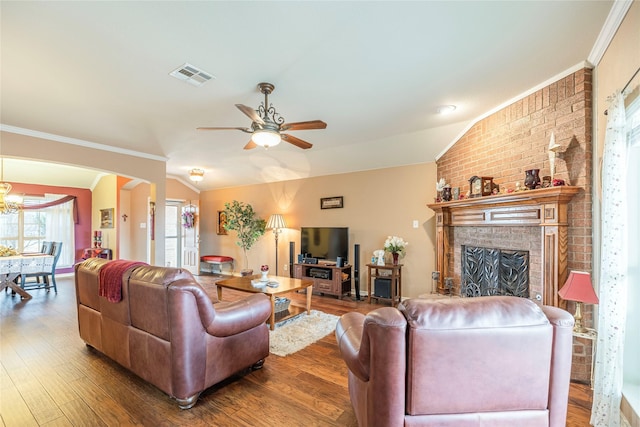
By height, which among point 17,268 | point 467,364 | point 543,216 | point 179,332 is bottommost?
point 17,268

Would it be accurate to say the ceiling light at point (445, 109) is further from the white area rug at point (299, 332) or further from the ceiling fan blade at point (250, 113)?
the white area rug at point (299, 332)

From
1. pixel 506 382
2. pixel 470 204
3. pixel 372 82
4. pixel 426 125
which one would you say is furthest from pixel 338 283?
pixel 506 382

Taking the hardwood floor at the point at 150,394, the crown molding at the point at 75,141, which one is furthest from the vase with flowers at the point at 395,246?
the crown molding at the point at 75,141

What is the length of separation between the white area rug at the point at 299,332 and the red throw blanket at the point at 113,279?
1.53 meters

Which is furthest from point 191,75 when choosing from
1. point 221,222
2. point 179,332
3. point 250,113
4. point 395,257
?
point 221,222

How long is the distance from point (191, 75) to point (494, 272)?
157 inches

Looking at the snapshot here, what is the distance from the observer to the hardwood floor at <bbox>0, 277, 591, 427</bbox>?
1.99m

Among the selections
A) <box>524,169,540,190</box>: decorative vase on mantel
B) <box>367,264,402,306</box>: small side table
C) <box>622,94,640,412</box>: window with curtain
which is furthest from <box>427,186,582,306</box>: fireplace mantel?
<box>367,264,402,306</box>: small side table

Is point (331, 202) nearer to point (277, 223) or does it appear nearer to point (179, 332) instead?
point (277, 223)

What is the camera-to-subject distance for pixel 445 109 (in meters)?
3.50

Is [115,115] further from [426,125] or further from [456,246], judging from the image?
[456,246]

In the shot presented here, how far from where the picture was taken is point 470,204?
370 centimetres

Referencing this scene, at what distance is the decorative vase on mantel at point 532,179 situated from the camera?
9.43ft

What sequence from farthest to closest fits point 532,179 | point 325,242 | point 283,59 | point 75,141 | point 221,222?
point 221,222, point 325,242, point 75,141, point 532,179, point 283,59
